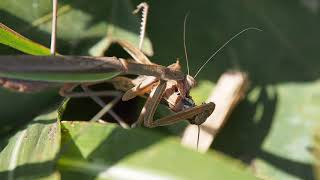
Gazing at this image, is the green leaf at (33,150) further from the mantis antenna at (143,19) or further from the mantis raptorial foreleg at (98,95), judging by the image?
the mantis antenna at (143,19)

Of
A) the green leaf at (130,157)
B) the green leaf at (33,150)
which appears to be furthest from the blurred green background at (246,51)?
the green leaf at (130,157)

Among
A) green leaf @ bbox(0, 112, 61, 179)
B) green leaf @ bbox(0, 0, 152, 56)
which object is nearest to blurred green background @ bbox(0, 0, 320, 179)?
green leaf @ bbox(0, 0, 152, 56)

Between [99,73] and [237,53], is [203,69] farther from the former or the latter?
[99,73]

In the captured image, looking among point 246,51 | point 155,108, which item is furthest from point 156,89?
point 246,51

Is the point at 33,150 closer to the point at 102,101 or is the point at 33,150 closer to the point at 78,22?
the point at 102,101

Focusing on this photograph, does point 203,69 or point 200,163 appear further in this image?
point 203,69

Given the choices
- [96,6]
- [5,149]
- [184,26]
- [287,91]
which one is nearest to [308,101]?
[287,91]
